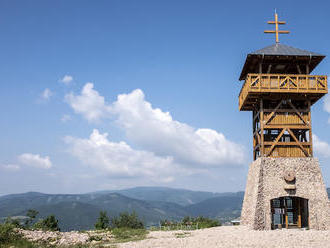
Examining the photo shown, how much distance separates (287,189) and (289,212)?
3.52 m

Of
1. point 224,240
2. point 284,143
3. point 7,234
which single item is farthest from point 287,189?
point 7,234

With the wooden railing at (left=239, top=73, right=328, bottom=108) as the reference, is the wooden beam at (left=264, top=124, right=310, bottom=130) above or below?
below

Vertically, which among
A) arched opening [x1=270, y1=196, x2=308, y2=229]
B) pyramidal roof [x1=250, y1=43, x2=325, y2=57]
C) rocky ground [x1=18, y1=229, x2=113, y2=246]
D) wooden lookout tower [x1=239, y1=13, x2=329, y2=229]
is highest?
pyramidal roof [x1=250, y1=43, x2=325, y2=57]

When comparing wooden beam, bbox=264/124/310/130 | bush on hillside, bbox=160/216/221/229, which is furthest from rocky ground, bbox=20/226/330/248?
wooden beam, bbox=264/124/310/130

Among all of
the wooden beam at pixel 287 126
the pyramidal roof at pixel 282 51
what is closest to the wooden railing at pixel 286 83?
the pyramidal roof at pixel 282 51

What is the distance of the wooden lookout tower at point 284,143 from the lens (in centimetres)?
2219

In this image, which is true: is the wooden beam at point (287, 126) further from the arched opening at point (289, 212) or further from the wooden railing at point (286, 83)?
the arched opening at point (289, 212)

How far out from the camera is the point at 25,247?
626 inches

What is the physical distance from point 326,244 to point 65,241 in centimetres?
1362

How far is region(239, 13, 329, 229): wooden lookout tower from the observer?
72.8ft

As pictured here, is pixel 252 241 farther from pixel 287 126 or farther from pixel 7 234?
pixel 7 234

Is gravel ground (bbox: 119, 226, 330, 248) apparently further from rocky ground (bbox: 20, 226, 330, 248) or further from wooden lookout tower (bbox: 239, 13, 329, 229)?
wooden lookout tower (bbox: 239, 13, 329, 229)

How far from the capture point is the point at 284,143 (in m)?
23.4

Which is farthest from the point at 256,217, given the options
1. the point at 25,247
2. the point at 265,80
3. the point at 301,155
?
the point at 25,247
